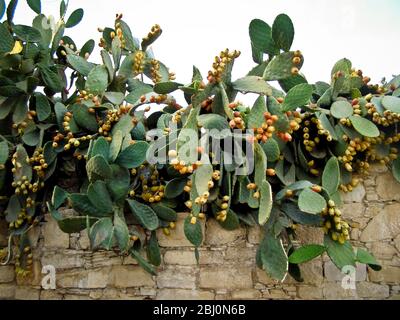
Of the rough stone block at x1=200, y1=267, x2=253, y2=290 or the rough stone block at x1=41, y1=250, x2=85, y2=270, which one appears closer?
the rough stone block at x1=200, y1=267, x2=253, y2=290

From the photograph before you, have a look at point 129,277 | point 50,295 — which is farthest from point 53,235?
point 129,277

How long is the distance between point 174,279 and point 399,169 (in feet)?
5.00

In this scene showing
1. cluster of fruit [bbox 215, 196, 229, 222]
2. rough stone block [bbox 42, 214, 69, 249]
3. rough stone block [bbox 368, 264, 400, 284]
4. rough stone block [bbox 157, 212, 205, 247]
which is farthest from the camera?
rough stone block [bbox 42, 214, 69, 249]

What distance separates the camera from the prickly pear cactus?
2.43 metres

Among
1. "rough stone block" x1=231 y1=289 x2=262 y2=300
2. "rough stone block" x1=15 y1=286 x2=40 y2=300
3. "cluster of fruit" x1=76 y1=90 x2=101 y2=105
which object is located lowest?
"rough stone block" x1=231 y1=289 x2=262 y2=300

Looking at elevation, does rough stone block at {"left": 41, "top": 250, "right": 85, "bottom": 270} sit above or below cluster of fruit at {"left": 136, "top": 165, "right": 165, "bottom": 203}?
below

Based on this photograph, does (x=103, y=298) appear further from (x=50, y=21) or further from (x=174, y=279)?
(x=50, y=21)

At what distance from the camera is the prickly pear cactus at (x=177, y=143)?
7.97ft

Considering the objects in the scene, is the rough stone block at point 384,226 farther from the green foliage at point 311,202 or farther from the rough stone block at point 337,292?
the green foliage at point 311,202

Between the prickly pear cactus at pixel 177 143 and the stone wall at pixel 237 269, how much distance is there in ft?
0.35

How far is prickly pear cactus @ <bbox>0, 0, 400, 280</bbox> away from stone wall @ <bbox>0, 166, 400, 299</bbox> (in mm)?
106

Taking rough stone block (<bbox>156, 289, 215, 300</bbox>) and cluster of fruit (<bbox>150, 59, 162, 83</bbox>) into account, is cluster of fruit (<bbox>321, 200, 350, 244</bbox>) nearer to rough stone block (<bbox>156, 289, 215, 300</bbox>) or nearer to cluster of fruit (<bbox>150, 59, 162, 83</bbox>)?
rough stone block (<bbox>156, 289, 215, 300</bbox>)

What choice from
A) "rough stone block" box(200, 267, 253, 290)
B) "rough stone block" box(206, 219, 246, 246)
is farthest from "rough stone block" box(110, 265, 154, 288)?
"rough stone block" box(206, 219, 246, 246)

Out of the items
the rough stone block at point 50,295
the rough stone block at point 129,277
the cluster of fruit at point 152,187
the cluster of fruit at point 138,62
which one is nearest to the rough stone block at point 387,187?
the cluster of fruit at point 152,187
